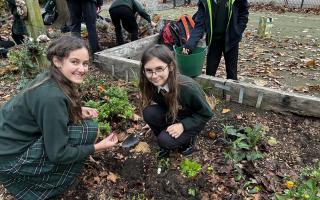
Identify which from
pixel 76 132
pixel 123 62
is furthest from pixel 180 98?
pixel 123 62

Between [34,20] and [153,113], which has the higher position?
[34,20]

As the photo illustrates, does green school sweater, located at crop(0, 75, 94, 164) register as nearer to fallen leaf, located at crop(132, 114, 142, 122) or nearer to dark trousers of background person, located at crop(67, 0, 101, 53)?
fallen leaf, located at crop(132, 114, 142, 122)

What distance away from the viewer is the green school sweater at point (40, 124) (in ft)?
6.44

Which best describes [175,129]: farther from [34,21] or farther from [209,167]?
[34,21]

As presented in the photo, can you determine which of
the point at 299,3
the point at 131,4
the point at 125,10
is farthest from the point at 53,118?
the point at 299,3

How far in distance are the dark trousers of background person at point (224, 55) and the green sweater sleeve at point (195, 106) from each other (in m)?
1.39

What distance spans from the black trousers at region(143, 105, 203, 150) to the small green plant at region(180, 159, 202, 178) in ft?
0.57

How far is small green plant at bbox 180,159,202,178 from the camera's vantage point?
8.53 ft

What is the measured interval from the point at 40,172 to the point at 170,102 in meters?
1.12

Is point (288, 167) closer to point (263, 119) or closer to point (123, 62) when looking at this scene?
point (263, 119)

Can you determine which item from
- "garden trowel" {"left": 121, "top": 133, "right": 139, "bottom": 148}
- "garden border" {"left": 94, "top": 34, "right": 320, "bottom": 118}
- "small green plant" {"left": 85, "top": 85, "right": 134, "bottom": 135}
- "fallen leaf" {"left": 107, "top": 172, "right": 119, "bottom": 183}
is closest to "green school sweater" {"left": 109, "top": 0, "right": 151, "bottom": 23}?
"garden border" {"left": 94, "top": 34, "right": 320, "bottom": 118}

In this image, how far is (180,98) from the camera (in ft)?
8.24

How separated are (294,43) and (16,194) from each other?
6012 mm

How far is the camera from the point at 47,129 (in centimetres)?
198
